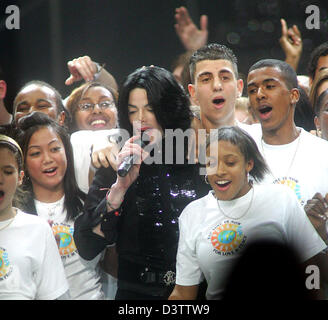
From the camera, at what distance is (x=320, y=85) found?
2367 mm

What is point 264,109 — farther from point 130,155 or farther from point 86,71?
point 86,71

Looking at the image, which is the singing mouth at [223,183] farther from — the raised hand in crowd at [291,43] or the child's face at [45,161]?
the child's face at [45,161]

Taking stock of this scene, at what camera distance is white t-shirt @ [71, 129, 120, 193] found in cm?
238

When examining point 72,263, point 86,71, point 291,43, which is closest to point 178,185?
point 72,263

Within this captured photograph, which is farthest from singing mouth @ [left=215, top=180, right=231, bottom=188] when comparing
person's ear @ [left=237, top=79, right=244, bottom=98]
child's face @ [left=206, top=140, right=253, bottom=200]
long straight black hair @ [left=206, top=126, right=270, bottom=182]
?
person's ear @ [left=237, top=79, right=244, bottom=98]

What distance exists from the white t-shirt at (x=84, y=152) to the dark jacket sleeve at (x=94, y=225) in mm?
83

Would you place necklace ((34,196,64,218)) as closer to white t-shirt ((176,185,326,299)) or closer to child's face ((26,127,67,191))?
child's face ((26,127,67,191))

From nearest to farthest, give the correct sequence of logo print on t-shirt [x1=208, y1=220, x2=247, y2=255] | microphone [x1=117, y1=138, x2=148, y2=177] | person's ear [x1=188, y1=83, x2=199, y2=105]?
microphone [x1=117, y1=138, x2=148, y2=177]
logo print on t-shirt [x1=208, y1=220, x2=247, y2=255]
person's ear [x1=188, y1=83, x2=199, y2=105]

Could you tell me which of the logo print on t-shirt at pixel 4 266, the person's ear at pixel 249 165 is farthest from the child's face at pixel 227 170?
the logo print on t-shirt at pixel 4 266

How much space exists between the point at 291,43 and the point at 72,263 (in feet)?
4.32

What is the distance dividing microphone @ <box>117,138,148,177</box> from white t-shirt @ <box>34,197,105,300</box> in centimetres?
37

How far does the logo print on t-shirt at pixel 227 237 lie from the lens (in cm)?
222

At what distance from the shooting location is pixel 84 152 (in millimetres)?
2389
